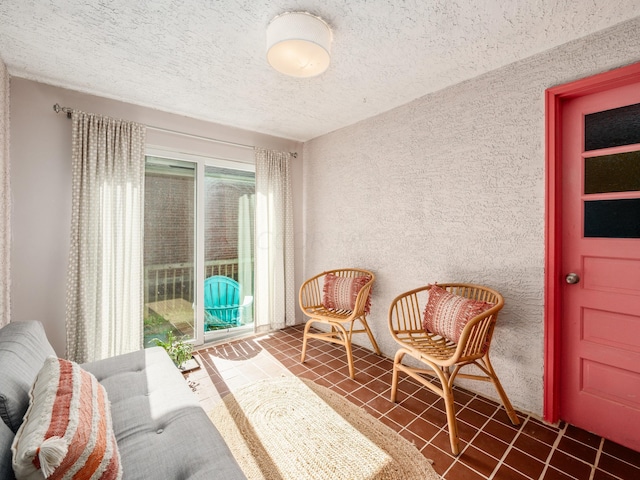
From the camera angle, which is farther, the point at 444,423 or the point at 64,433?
the point at 444,423

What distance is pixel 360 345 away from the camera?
3.26 meters

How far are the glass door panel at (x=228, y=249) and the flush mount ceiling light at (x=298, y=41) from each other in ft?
6.44

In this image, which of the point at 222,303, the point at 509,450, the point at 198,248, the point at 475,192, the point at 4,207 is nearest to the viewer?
the point at 509,450

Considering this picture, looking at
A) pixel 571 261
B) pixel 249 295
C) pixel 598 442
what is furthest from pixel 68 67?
pixel 598 442

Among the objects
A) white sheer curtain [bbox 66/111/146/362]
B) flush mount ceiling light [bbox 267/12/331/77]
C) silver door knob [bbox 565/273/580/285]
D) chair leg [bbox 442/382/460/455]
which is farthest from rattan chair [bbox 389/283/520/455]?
white sheer curtain [bbox 66/111/146/362]

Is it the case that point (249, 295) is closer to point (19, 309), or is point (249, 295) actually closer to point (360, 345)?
point (360, 345)

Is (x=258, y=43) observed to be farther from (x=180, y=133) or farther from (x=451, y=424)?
(x=451, y=424)

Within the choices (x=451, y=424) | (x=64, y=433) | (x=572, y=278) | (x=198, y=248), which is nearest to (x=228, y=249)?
(x=198, y=248)

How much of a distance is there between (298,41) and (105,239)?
7.45ft

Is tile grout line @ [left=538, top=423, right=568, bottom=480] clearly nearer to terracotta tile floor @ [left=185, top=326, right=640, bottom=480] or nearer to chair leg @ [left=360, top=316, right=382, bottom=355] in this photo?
terracotta tile floor @ [left=185, top=326, right=640, bottom=480]

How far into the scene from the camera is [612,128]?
1.77 meters

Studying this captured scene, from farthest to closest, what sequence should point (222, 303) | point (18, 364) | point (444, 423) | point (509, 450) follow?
point (222, 303) → point (444, 423) → point (509, 450) → point (18, 364)

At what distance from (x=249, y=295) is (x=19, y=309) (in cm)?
204

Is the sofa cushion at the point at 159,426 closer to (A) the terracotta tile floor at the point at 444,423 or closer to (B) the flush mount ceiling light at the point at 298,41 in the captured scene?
(A) the terracotta tile floor at the point at 444,423
